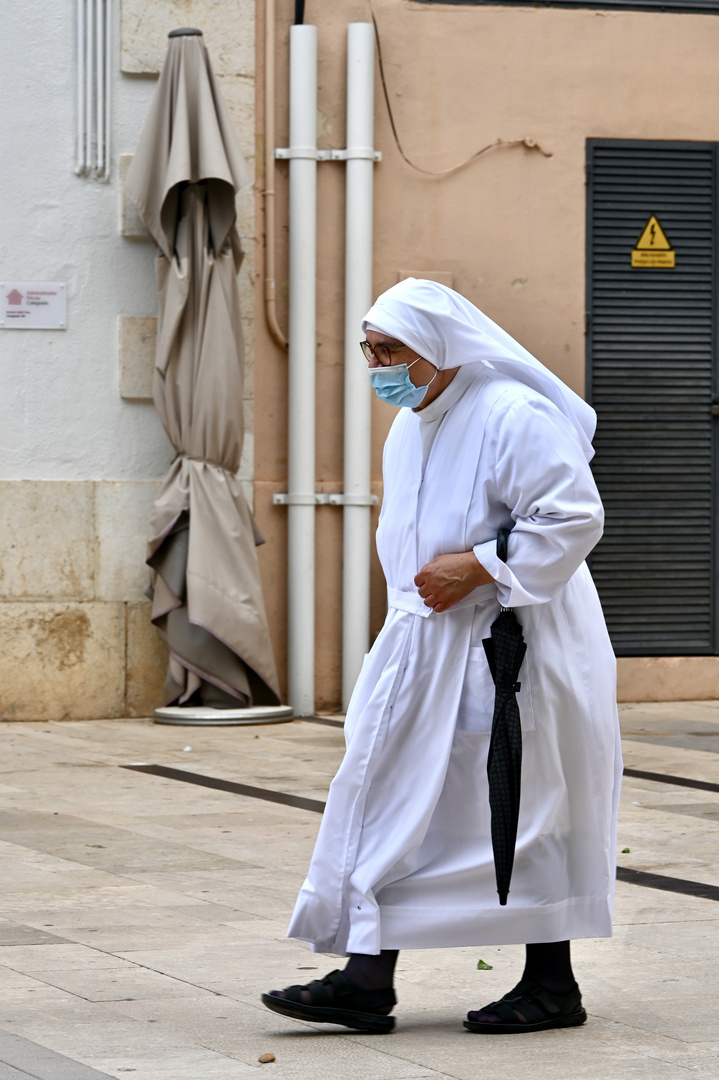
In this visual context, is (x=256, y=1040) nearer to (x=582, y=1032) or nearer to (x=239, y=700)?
(x=582, y=1032)

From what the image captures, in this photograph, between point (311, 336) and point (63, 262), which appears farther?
point (311, 336)

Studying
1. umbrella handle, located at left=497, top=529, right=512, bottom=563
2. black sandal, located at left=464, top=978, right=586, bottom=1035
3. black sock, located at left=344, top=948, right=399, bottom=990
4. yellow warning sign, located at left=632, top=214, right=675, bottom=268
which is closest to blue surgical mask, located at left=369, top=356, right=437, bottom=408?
umbrella handle, located at left=497, top=529, right=512, bottom=563

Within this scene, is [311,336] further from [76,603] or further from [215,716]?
[215,716]

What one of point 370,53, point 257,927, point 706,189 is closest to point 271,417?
point 370,53

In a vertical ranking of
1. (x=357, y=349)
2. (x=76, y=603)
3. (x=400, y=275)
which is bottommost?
(x=76, y=603)

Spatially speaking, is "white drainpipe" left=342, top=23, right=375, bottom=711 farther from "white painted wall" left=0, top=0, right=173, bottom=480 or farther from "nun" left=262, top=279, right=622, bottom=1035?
"nun" left=262, top=279, right=622, bottom=1035

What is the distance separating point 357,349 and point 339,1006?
6876 mm

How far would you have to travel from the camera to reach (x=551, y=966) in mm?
4051

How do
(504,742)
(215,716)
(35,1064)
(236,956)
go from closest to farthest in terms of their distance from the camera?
(35,1064)
(504,742)
(236,956)
(215,716)

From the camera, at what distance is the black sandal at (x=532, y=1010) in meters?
3.99

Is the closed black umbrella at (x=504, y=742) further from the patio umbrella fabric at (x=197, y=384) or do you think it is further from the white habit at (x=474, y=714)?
the patio umbrella fabric at (x=197, y=384)

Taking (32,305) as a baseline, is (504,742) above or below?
below

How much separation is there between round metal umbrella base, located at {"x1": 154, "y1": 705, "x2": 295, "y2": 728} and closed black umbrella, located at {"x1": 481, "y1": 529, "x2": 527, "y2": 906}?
5827 mm

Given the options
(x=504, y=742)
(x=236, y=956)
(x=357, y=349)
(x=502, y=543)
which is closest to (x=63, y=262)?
(x=357, y=349)
